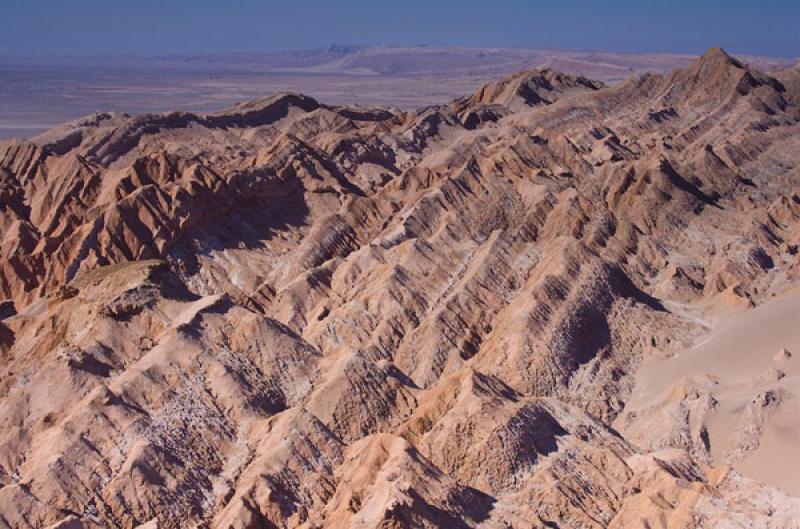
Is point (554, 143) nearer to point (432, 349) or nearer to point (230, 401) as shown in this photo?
point (432, 349)

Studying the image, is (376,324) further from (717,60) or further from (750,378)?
(717,60)

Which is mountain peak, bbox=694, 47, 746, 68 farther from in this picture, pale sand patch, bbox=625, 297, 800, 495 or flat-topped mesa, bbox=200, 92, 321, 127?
pale sand patch, bbox=625, 297, 800, 495

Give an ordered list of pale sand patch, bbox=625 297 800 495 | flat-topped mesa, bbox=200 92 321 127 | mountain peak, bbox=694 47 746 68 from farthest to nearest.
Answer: mountain peak, bbox=694 47 746 68, flat-topped mesa, bbox=200 92 321 127, pale sand patch, bbox=625 297 800 495

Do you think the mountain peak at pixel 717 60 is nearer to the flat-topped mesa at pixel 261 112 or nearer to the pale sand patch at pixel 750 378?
the flat-topped mesa at pixel 261 112

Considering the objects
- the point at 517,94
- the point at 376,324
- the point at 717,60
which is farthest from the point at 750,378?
the point at 517,94

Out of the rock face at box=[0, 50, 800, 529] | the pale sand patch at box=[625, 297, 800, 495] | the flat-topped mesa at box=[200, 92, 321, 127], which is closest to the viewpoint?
the rock face at box=[0, 50, 800, 529]

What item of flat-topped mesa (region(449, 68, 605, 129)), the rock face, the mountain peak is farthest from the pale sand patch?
the mountain peak
